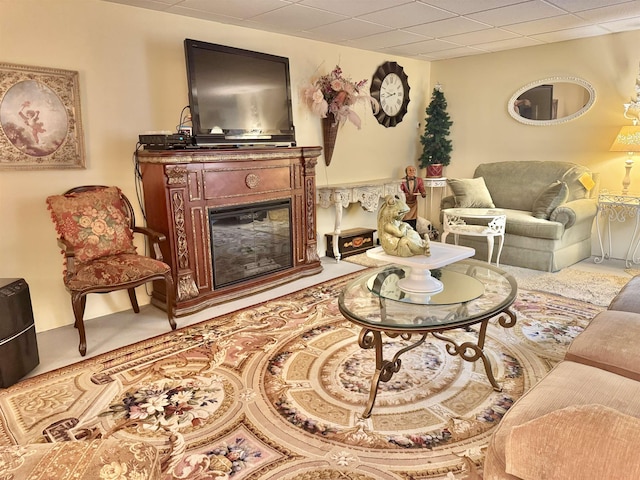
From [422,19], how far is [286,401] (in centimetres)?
337

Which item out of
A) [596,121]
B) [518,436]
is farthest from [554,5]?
[518,436]

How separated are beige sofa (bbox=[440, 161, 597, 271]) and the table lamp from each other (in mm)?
312

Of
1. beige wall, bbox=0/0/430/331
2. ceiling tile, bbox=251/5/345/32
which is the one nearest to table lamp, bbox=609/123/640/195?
ceiling tile, bbox=251/5/345/32

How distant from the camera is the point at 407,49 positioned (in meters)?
5.10

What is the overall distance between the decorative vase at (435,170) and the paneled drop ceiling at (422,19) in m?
1.49

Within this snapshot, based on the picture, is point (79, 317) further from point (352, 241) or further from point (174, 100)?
point (352, 241)

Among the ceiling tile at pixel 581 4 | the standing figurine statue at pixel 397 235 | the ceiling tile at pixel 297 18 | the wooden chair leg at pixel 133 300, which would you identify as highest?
the ceiling tile at pixel 297 18

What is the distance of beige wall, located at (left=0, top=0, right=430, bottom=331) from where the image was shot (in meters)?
2.91

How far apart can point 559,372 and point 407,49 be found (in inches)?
177

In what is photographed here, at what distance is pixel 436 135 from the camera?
18.9 ft

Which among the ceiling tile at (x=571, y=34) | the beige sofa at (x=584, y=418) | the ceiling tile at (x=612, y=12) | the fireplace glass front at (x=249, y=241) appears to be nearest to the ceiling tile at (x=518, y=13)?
the ceiling tile at (x=612, y=12)

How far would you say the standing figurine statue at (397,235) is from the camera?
7.27 ft

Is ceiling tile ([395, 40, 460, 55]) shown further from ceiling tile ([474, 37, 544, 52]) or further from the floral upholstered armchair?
the floral upholstered armchair

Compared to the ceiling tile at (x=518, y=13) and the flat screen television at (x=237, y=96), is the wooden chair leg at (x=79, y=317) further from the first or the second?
the ceiling tile at (x=518, y=13)
